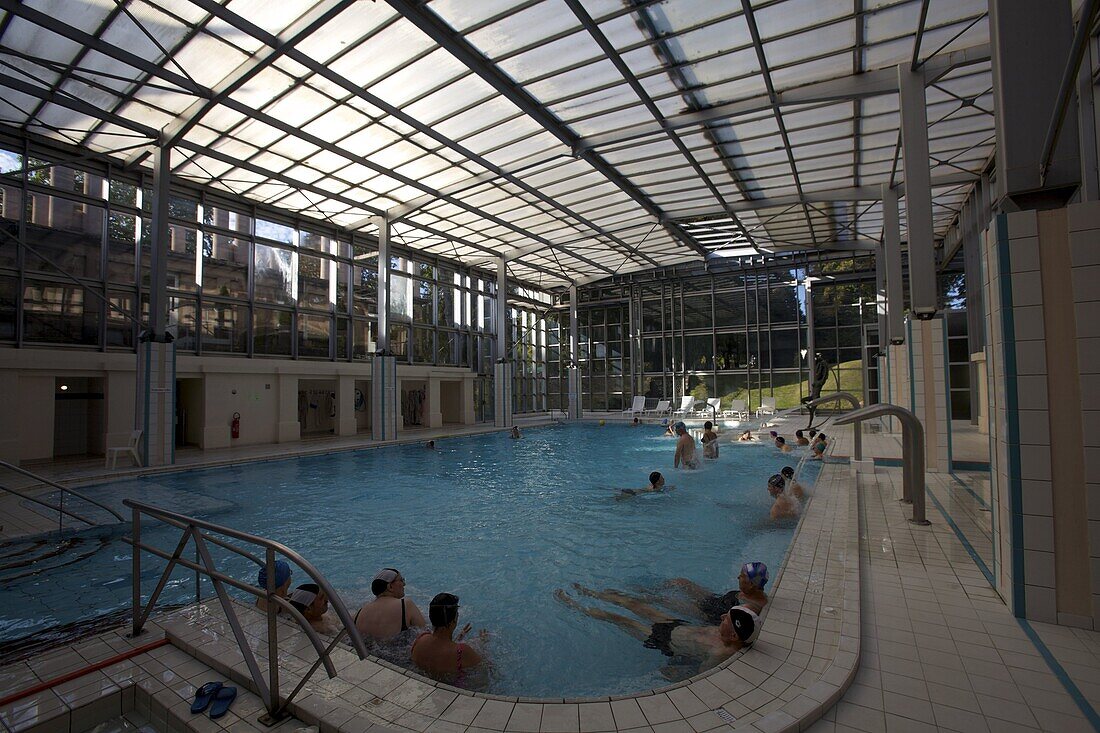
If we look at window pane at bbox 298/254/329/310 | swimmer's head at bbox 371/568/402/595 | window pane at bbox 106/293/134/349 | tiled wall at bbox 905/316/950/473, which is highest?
window pane at bbox 298/254/329/310

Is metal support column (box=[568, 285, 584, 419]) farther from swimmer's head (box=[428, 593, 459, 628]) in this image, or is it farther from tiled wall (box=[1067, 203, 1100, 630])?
tiled wall (box=[1067, 203, 1100, 630])

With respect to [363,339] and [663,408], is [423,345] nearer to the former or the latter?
[363,339]

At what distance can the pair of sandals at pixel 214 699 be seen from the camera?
2.36 m

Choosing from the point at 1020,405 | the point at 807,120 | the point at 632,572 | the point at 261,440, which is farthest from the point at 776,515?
the point at 261,440

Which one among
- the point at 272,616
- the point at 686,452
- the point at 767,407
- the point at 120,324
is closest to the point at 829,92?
the point at 686,452

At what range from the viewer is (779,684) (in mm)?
2410

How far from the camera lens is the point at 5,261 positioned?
34.6 feet

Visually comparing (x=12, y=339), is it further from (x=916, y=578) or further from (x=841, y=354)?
(x=841, y=354)

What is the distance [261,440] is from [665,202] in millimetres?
13910

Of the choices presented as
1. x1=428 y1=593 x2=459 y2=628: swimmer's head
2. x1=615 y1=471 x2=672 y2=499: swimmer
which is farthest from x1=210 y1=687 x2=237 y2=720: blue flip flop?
x1=615 y1=471 x2=672 y2=499: swimmer

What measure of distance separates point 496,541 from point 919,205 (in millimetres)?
8258

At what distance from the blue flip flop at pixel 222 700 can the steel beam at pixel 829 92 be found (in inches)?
436

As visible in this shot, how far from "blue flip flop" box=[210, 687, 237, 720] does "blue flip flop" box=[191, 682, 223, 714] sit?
0.06ft

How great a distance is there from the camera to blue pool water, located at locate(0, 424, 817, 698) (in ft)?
12.7
